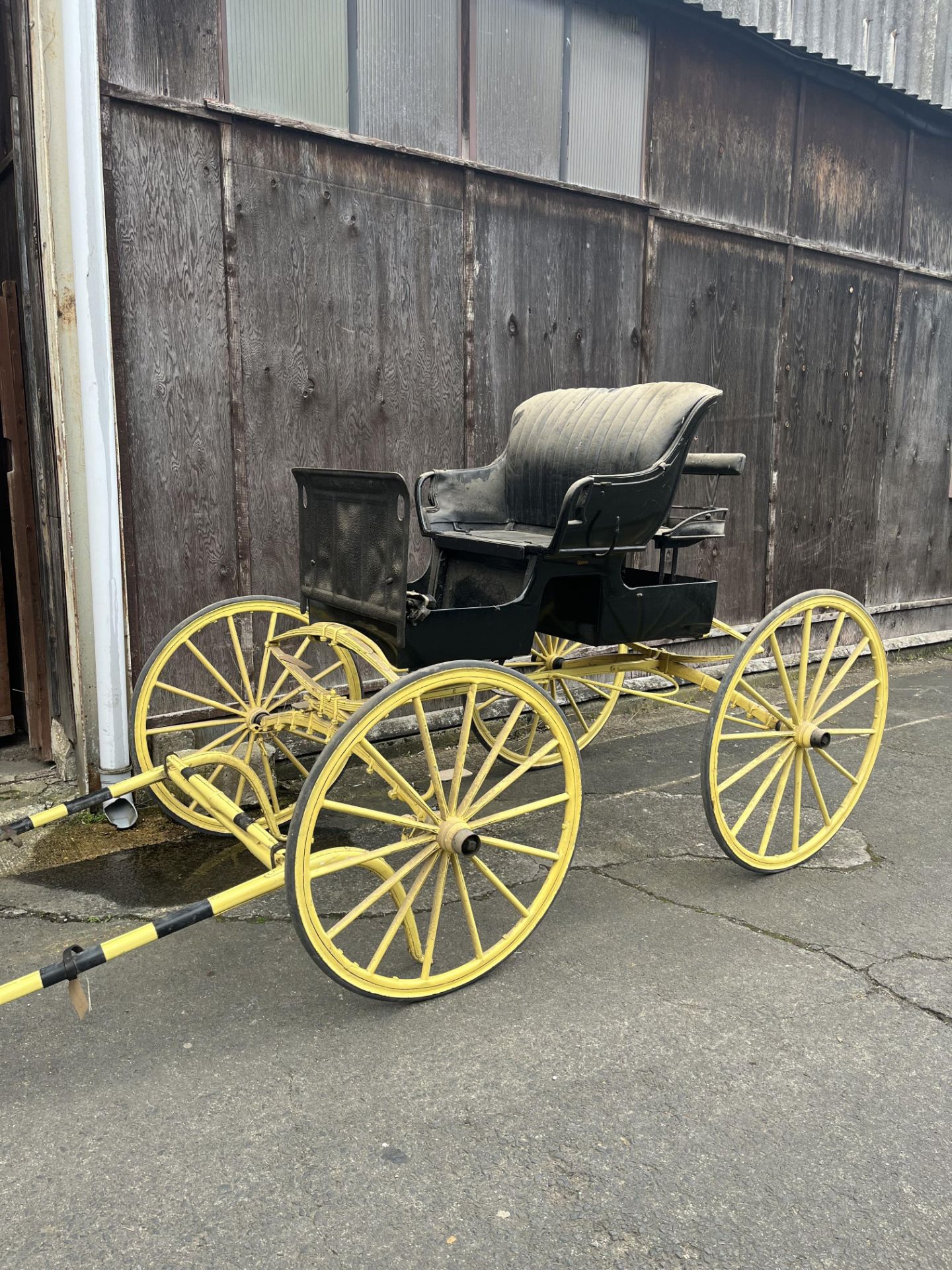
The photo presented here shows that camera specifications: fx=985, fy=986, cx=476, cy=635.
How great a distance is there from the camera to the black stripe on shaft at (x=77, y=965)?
207 cm

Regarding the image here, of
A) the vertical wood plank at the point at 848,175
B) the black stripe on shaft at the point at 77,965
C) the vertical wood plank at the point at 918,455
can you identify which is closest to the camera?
the black stripe on shaft at the point at 77,965

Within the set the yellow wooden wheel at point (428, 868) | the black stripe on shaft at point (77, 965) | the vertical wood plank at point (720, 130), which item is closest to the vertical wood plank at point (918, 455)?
A: the vertical wood plank at point (720, 130)

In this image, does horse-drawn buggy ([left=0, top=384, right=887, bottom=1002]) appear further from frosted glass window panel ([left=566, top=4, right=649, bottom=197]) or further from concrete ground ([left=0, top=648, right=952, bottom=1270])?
frosted glass window panel ([left=566, top=4, right=649, bottom=197])

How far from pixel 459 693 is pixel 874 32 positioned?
588 centimetres

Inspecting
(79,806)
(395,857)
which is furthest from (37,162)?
(395,857)

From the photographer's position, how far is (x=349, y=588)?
301 centimetres

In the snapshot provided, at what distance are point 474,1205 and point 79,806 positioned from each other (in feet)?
5.49

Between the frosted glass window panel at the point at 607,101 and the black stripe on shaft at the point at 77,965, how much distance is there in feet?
14.7

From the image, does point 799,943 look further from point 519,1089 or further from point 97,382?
point 97,382

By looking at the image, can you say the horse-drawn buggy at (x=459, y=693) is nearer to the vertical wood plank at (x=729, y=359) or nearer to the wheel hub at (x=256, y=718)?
the wheel hub at (x=256, y=718)

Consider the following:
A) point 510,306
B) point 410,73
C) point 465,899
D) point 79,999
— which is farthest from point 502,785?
point 410,73

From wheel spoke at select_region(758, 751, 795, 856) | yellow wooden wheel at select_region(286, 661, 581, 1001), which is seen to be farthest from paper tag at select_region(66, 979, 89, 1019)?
wheel spoke at select_region(758, 751, 795, 856)

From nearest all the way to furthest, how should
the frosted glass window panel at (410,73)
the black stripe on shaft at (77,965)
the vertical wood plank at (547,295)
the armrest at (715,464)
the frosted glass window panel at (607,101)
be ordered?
the black stripe on shaft at (77,965), the armrest at (715,464), the frosted glass window panel at (410,73), the vertical wood plank at (547,295), the frosted glass window panel at (607,101)

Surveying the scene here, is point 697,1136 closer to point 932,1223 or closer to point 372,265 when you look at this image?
point 932,1223
